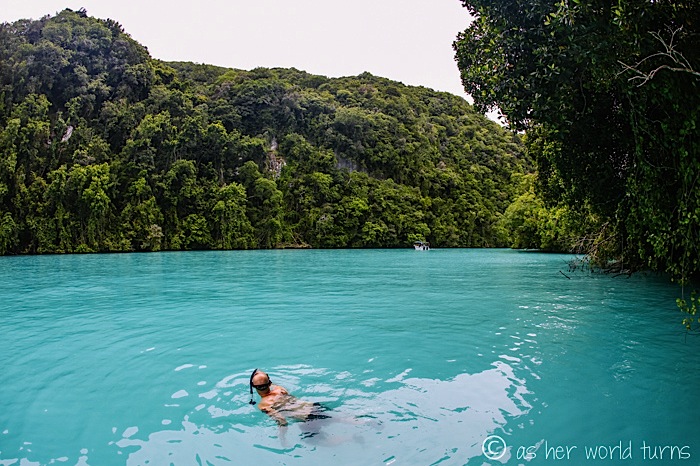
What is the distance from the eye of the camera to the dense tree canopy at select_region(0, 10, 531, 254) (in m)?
49.6

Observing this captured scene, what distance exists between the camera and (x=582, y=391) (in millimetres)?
6363

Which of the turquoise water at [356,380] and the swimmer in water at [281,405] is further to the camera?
the swimmer in water at [281,405]

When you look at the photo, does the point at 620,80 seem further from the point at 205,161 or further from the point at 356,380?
the point at 205,161

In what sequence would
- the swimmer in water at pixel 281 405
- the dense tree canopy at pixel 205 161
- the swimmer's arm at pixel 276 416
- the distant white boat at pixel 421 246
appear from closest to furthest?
the swimmer's arm at pixel 276 416
the swimmer in water at pixel 281 405
the dense tree canopy at pixel 205 161
the distant white boat at pixel 421 246

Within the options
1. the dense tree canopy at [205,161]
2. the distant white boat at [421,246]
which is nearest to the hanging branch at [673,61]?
the dense tree canopy at [205,161]

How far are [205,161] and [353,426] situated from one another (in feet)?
198

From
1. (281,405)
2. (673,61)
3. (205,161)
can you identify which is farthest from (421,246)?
(673,61)

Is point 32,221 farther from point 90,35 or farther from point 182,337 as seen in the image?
point 182,337

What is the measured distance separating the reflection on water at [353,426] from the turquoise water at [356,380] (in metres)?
0.02

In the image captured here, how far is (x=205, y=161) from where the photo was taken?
6153cm

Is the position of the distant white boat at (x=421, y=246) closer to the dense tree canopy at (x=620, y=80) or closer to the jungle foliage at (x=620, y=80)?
the dense tree canopy at (x=620, y=80)

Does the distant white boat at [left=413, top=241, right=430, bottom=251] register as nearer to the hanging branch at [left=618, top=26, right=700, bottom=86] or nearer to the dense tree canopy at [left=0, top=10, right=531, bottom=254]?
the dense tree canopy at [left=0, top=10, right=531, bottom=254]

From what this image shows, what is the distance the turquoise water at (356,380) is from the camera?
4.86 m

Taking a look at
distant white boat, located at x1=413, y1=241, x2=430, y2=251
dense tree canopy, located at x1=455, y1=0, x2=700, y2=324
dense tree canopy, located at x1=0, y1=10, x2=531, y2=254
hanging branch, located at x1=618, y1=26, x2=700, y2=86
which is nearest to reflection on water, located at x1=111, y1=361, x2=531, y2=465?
dense tree canopy, located at x1=455, y1=0, x2=700, y2=324
